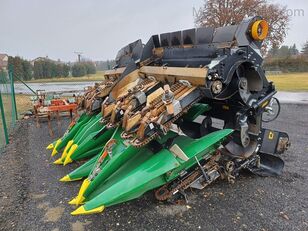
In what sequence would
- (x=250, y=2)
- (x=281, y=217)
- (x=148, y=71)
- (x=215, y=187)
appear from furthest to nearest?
(x=250, y=2) < (x=148, y=71) < (x=215, y=187) < (x=281, y=217)

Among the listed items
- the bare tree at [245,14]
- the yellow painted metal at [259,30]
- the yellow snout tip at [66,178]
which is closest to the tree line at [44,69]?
the bare tree at [245,14]

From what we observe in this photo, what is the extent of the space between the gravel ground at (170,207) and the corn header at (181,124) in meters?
0.18

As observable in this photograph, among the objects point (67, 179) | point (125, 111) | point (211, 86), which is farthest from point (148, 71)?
point (67, 179)

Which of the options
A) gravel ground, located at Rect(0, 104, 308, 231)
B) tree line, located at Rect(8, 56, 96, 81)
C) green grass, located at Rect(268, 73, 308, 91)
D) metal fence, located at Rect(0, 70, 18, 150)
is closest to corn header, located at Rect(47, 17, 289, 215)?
gravel ground, located at Rect(0, 104, 308, 231)

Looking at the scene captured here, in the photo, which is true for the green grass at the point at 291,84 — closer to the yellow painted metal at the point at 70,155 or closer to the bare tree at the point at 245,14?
the bare tree at the point at 245,14

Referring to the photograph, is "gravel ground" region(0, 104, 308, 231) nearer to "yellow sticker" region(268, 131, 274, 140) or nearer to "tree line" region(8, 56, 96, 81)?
"yellow sticker" region(268, 131, 274, 140)

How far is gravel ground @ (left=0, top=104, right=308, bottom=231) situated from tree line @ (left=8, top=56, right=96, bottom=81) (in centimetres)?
2916

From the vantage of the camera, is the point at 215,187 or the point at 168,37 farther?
the point at 168,37

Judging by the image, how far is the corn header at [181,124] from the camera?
9.52 ft

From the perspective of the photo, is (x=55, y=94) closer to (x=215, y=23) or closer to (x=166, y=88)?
(x=166, y=88)

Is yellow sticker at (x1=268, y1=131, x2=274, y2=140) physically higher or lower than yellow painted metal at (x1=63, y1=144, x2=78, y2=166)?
higher

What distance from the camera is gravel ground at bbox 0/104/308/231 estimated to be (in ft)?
9.26

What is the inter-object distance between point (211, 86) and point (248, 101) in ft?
2.65

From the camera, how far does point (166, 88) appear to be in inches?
119
